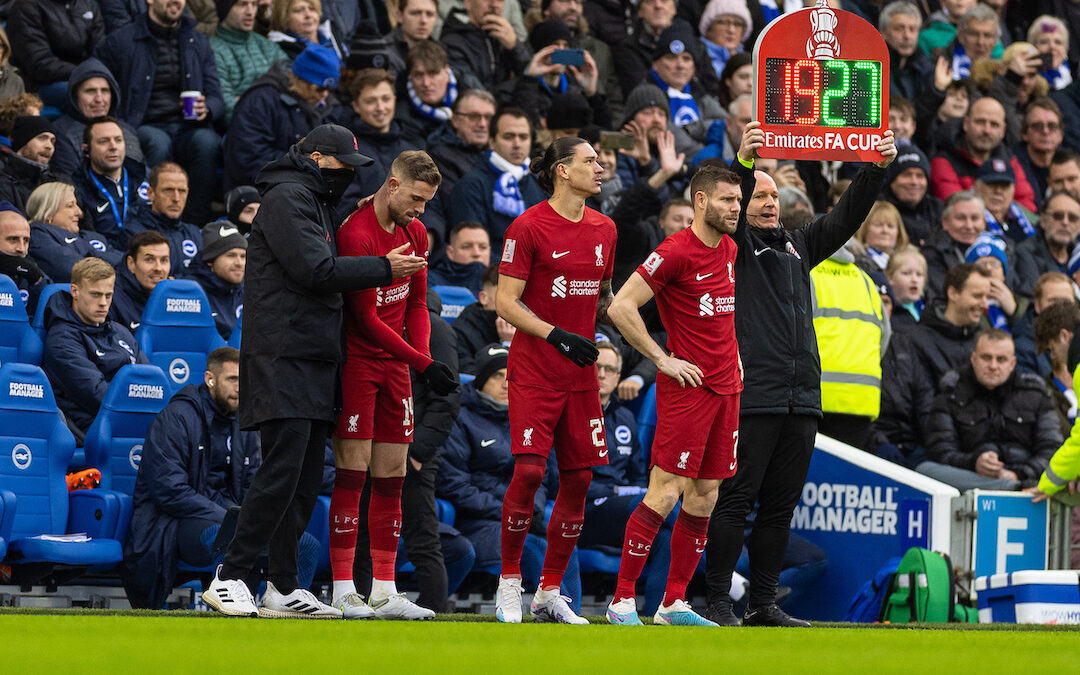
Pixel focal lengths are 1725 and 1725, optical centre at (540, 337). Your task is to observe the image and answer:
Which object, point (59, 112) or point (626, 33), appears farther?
point (626, 33)

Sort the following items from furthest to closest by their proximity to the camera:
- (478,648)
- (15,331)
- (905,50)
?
(905,50)
(15,331)
(478,648)

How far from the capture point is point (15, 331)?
34.0ft

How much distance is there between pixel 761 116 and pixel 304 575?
3.64 m

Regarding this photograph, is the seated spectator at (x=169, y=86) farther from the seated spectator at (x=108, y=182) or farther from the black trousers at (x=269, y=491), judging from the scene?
the black trousers at (x=269, y=491)

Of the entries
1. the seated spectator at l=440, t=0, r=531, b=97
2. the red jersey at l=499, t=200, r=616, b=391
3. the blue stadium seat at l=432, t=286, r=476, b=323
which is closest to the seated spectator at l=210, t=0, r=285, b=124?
the seated spectator at l=440, t=0, r=531, b=97

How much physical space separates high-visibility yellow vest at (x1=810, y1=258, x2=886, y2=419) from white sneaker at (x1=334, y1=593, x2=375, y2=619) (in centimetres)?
391

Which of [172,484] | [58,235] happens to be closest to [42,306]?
[58,235]

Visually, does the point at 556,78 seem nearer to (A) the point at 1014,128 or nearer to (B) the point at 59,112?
(B) the point at 59,112

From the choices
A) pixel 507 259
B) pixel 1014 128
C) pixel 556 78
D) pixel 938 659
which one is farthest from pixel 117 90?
pixel 1014 128

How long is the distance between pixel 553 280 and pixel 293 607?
190cm

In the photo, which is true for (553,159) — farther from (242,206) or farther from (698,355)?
(242,206)

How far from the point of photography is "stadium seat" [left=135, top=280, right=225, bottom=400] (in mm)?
11055

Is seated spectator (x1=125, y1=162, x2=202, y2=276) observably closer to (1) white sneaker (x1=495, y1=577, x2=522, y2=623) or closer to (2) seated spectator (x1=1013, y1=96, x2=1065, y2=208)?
(1) white sneaker (x1=495, y1=577, x2=522, y2=623)

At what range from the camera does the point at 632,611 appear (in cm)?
790
